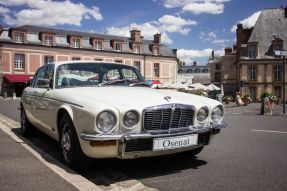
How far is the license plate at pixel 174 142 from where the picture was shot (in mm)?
4395

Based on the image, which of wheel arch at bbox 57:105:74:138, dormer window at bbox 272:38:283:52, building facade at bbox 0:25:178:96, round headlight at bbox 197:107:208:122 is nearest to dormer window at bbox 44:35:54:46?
building facade at bbox 0:25:178:96

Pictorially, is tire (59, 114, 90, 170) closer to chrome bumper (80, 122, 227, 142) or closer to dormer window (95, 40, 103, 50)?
chrome bumper (80, 122, 227, 142)

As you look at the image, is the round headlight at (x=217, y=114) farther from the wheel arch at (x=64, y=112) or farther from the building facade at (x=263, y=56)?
the building facade at (x=263, y=56)

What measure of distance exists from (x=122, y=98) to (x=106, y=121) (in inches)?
18.0

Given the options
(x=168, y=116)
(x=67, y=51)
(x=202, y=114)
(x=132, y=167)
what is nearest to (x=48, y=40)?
(x=67, y=51)

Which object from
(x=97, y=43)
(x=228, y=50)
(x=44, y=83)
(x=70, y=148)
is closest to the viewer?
(x=70, y=148)

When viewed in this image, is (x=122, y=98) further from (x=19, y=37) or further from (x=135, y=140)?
(x=19, y=37)

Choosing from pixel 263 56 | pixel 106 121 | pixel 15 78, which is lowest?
pixel 106 121

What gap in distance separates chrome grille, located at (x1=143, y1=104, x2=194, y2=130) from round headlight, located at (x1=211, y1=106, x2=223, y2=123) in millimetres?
504

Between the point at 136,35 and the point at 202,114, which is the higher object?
the point at 136,35

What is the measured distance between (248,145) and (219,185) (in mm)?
2962

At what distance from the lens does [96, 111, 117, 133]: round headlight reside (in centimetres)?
421

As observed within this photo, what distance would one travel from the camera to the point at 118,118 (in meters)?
4.23

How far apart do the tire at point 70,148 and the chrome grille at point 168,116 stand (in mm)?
932
